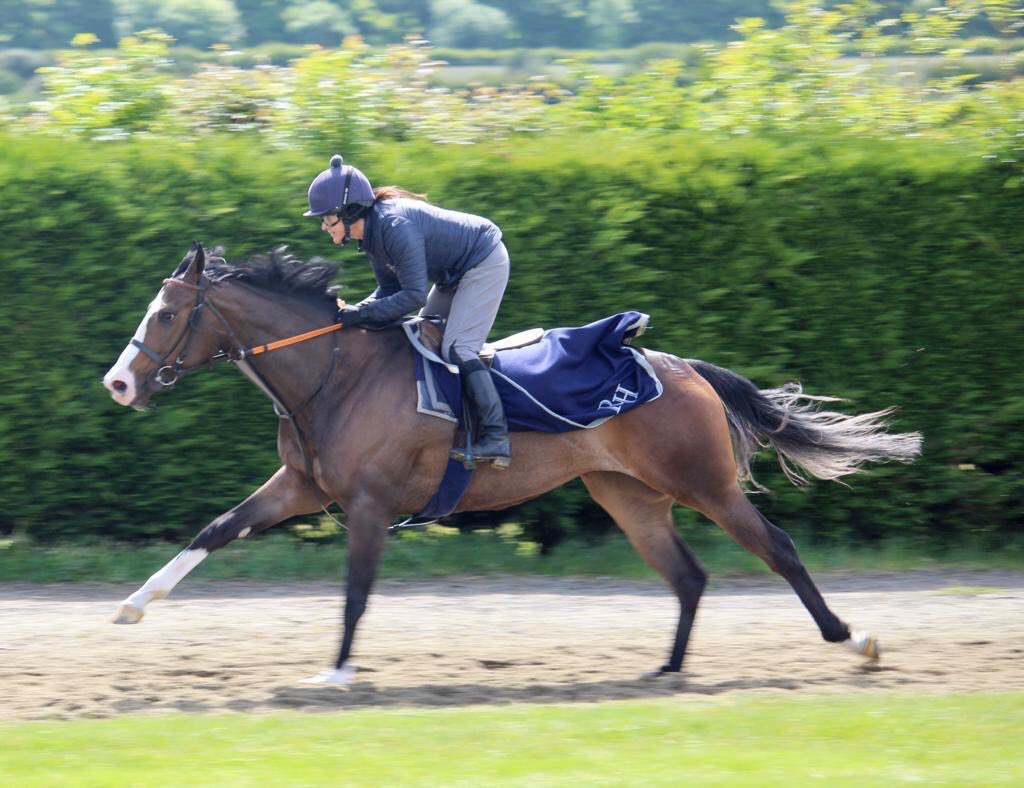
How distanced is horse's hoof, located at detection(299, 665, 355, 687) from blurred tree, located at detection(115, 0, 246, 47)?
22150 millimetres

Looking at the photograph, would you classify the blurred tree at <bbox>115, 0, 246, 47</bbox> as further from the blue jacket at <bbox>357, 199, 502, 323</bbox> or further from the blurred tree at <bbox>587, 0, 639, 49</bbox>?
the blue jacket at <bbox>357, 199, 502, 323</bbox>

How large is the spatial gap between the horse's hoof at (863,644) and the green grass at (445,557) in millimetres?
2793

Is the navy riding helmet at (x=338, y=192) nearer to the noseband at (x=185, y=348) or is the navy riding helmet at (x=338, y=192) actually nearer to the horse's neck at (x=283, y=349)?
the horse's neck at (x=283, y=349)

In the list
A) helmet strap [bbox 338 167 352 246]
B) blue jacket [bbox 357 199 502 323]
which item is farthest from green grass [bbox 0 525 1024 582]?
helmet strap [bbox 338 167 352 246]

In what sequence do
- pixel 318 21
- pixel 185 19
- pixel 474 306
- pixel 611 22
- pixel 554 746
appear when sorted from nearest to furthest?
pixel 554 746 < pixel 474 306 < pixel 185 19 < pixel 318 21 < pixel 611 22

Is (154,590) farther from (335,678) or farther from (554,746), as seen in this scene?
(554,746)

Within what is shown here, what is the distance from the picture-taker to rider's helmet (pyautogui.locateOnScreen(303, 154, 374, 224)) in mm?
6625

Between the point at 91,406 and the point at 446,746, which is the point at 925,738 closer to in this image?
the point at 446,746

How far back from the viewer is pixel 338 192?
6.62 metres

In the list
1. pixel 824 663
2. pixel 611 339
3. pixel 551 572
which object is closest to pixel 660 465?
pixel 611 339

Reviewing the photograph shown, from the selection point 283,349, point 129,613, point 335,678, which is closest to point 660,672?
point 335,678

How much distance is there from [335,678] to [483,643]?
1.28 meters

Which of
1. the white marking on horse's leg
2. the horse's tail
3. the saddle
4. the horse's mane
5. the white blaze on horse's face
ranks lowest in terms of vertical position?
the white marking on horse's leg

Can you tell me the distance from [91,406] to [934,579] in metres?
6.02
